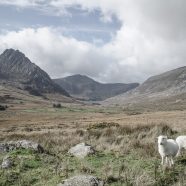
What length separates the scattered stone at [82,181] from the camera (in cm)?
1262

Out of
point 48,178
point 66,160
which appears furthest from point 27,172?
point 66,160

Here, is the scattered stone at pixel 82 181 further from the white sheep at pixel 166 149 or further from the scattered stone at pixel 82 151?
the scattered stone at pixel 82 151

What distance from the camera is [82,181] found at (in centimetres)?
1271

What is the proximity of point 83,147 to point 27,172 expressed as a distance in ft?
16.1

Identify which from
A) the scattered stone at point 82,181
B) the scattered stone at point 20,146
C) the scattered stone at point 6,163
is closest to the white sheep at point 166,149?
the scattered stone at point 82,181

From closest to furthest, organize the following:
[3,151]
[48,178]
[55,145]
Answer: [48,178], [3,151], [55,145]

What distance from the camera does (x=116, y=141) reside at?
24.3 metres

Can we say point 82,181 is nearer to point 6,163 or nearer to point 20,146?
point 6,163

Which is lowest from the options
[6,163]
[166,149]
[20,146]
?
[6,163]

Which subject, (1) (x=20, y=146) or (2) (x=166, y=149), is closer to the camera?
(2) (x=166, y=149)

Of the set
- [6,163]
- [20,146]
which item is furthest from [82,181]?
[20,146]

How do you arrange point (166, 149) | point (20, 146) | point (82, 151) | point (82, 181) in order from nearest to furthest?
point (82, 181), point (166, 149), point (82, 151), point (20, 146)

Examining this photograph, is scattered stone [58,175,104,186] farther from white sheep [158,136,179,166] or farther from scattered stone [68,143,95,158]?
scattered stone [68,143,95,158]

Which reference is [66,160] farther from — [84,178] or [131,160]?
[84,178]
